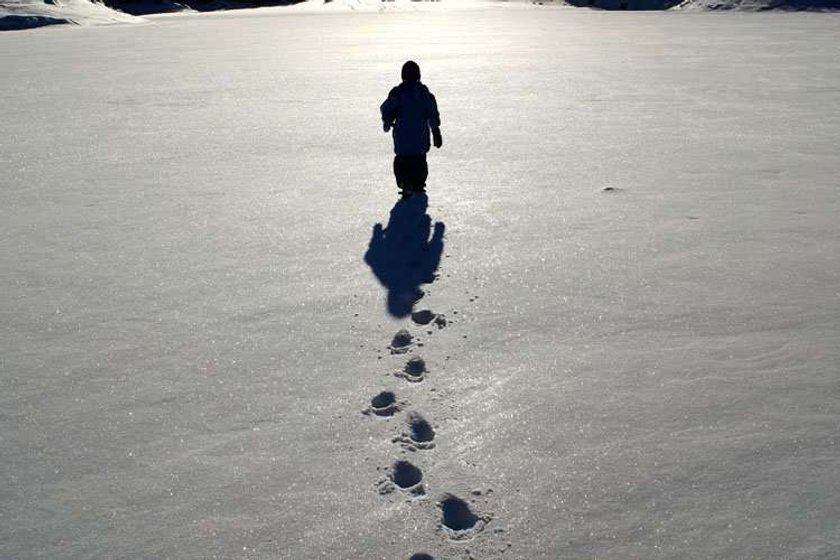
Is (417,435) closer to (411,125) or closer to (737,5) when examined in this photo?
(411,125)

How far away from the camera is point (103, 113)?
446 inches

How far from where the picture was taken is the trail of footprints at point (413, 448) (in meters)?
2.73

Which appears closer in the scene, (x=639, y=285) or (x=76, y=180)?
(x=639, y=285)

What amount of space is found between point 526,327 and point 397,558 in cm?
193

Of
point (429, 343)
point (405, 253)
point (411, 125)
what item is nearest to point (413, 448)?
point (429, 343)

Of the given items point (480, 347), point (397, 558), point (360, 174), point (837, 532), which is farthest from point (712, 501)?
point (360, 174)

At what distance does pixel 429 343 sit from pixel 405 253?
149 centimetres

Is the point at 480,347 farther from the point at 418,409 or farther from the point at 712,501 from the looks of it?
the point at 712,501

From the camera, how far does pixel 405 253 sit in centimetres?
551

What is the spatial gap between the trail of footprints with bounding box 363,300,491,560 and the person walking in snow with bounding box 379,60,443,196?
9.56 feet

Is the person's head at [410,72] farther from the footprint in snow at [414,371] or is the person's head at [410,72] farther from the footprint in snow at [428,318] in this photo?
the footprint in snow at [414,371]

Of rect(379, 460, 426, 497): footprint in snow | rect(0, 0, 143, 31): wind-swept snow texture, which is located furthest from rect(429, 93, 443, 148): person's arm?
rect(0, 0, 143, 31): wind-swept snow texture

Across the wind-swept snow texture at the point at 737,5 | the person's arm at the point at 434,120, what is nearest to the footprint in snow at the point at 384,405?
the person's arm at the point at 434,120

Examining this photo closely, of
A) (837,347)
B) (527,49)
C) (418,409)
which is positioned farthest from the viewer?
(527,49)
